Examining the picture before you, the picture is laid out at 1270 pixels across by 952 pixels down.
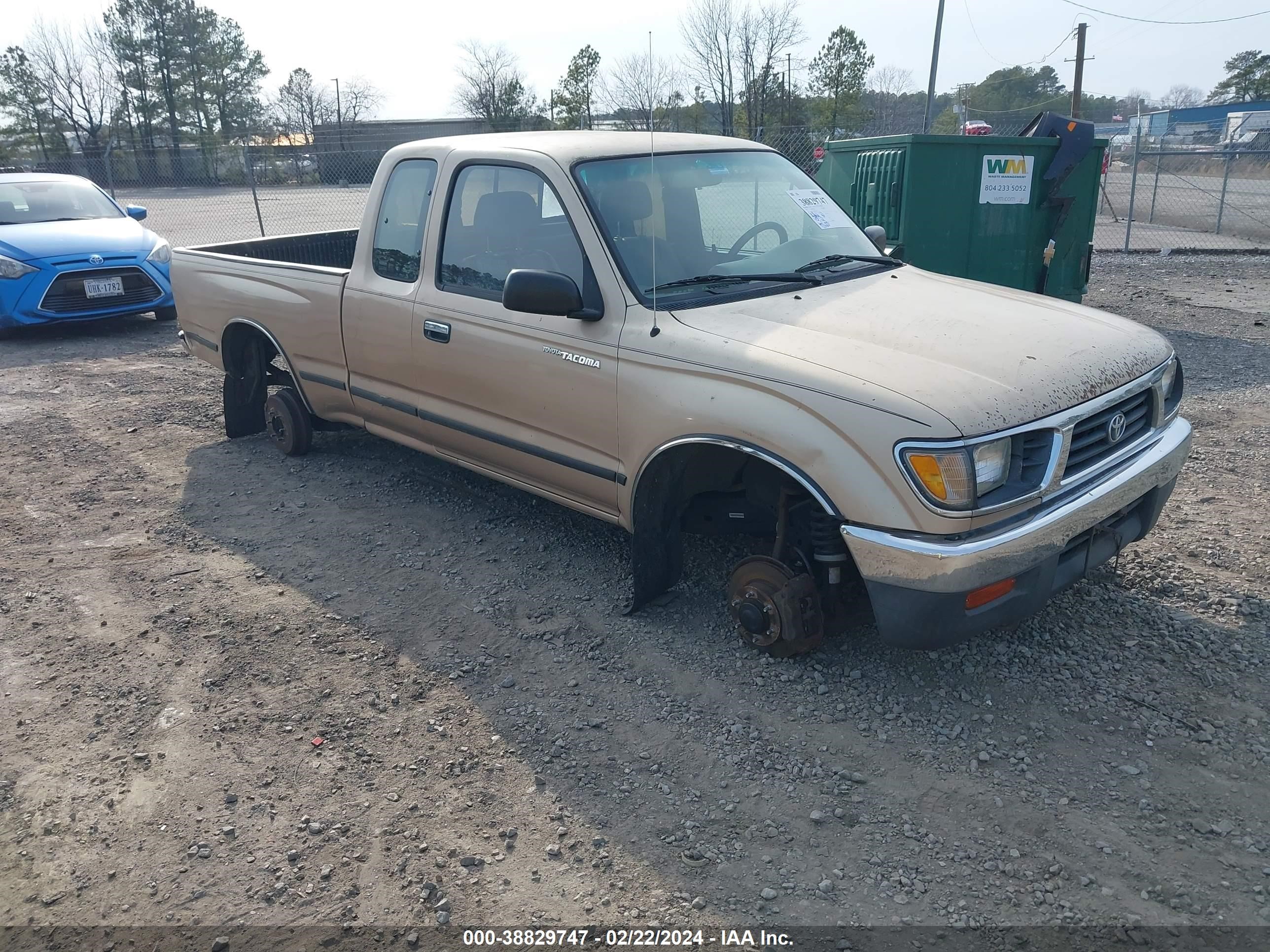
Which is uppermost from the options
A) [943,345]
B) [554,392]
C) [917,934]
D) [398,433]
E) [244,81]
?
[244,81]

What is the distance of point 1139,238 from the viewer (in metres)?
16.9

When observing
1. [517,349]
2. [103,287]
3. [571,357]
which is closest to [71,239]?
[103,287]

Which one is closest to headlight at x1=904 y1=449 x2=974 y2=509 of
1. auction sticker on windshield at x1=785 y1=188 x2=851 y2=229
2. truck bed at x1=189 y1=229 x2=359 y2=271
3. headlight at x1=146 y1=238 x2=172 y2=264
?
auction sticker on windshield at x1=785 y1=188 x2=851 y2=229

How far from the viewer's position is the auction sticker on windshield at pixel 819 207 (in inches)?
183

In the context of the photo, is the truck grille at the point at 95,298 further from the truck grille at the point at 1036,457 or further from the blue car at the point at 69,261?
the truck grille at the point at 1036,457

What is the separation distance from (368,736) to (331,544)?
181 centimetres

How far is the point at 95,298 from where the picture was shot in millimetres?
10266

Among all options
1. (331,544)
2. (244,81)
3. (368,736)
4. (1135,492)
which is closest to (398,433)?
(331,544)

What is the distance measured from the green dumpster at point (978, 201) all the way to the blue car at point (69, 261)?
6686mm

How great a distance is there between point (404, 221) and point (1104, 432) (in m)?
3.35

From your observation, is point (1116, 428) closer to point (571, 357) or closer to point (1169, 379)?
point (1169, 379)

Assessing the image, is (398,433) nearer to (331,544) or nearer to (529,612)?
(331,544)

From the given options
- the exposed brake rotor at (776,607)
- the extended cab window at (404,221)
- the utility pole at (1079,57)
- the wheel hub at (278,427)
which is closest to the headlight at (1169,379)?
the exposed brake rotor at (776,607)

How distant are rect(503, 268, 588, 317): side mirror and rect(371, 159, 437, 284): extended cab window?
3.92 feet
